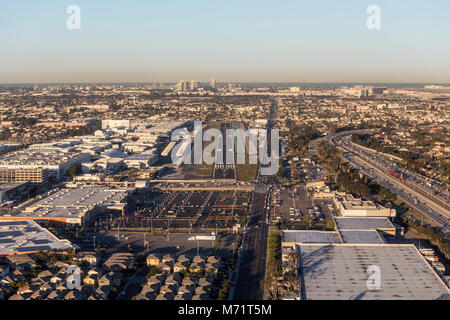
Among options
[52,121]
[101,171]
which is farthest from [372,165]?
[52,121]

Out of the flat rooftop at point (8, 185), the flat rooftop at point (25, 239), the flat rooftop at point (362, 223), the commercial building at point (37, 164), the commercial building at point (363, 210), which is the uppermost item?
the commercial building at point (37, 164)

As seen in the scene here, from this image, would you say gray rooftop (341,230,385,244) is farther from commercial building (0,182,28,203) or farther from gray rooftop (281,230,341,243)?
commercial building (0,182,28,203)

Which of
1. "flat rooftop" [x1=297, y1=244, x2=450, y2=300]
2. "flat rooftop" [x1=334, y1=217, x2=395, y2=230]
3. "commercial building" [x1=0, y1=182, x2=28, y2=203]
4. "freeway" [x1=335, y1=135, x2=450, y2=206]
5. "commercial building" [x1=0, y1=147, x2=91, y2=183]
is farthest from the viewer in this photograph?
"commercial building" [x1=0, y1=147, x2=91, y2=183]

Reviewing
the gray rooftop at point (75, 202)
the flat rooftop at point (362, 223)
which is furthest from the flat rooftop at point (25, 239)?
the flat rooftop at point (362, 223)

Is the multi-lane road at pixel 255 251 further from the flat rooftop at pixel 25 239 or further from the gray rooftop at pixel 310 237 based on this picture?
the flat rooftop at pixel 25 239

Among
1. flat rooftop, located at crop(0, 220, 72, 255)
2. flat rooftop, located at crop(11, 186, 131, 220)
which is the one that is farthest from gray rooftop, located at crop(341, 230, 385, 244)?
flat rooftop, located at crop(11, 186, 131, 220)

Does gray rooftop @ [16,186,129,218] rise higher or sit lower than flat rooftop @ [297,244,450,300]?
higher

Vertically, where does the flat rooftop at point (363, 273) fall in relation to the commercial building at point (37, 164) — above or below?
below
